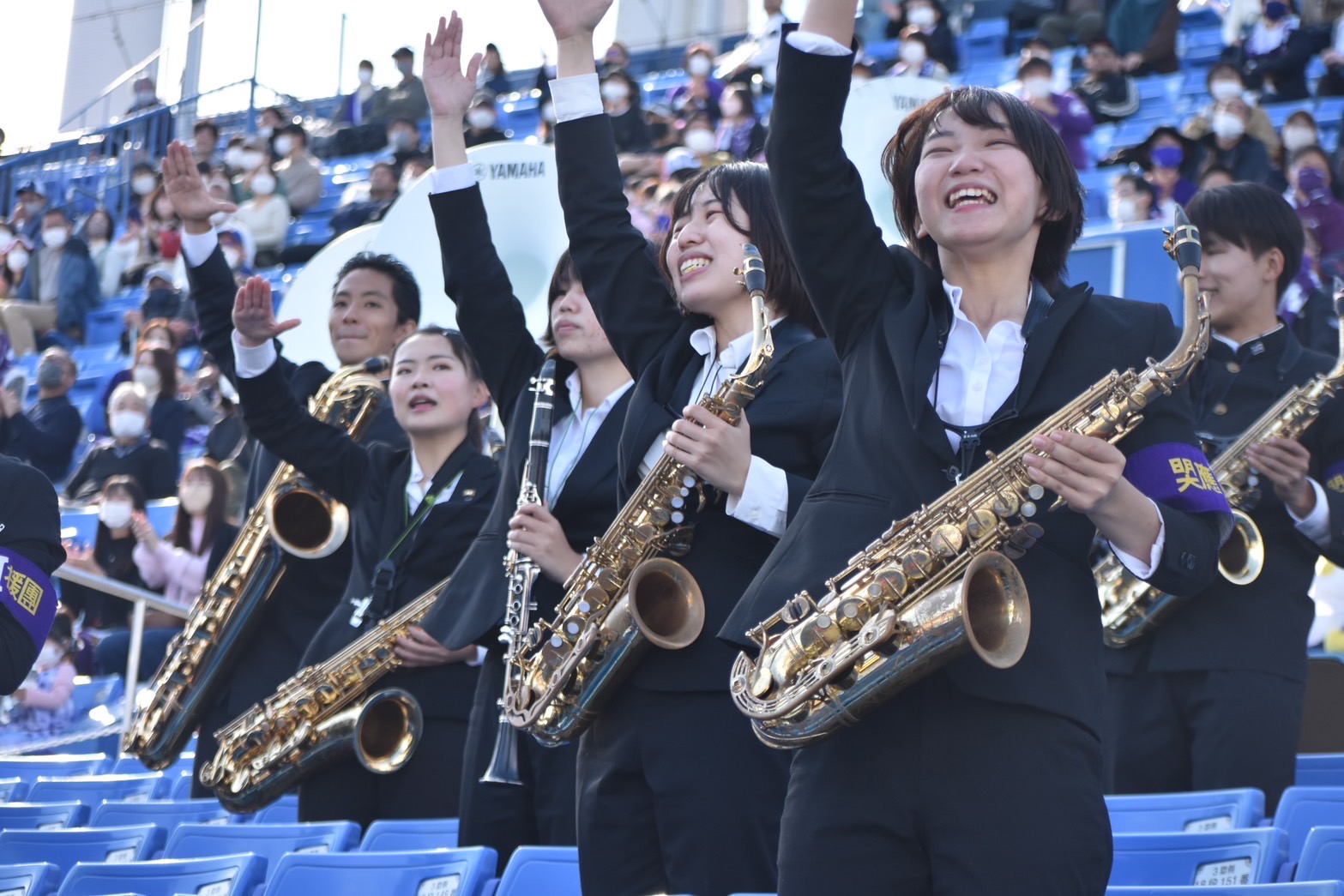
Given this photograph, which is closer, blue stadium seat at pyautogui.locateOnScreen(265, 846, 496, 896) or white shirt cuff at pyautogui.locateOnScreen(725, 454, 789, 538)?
white shirt cuff at pyautogui.locateOnScreen(725, 454, 789, 538)

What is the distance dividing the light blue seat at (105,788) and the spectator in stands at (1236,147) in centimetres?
665

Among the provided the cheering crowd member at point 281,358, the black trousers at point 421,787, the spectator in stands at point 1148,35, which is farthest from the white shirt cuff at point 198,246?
the spectator in stands at point 1148,35

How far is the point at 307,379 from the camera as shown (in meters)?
6.08

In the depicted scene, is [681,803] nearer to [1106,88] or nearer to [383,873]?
[383,873]

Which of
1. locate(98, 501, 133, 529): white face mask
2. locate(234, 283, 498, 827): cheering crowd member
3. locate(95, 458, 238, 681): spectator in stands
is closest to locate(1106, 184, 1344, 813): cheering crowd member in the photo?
locate(234, 283, 498, 827): cheering crowd member

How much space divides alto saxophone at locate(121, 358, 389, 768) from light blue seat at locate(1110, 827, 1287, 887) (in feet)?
9.50

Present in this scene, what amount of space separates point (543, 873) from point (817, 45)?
5.92 feet

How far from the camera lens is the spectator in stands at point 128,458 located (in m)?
11.1

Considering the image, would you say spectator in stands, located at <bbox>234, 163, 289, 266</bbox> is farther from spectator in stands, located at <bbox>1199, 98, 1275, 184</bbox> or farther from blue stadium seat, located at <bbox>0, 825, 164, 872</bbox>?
blue stadium seat, located at <bbox>0, 825, 164, 872</bbox>

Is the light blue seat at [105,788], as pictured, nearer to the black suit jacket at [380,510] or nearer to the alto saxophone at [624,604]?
the black suit jacket at [380,510]

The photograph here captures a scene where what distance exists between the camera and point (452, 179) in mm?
4250

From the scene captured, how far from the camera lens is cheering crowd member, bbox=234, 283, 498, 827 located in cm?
471

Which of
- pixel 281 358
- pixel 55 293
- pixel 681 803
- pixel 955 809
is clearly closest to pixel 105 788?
pixel 281 358

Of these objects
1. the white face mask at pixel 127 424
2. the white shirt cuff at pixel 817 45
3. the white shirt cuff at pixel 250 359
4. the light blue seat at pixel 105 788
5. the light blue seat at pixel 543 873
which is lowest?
the light blue seat at pixel 105 788
